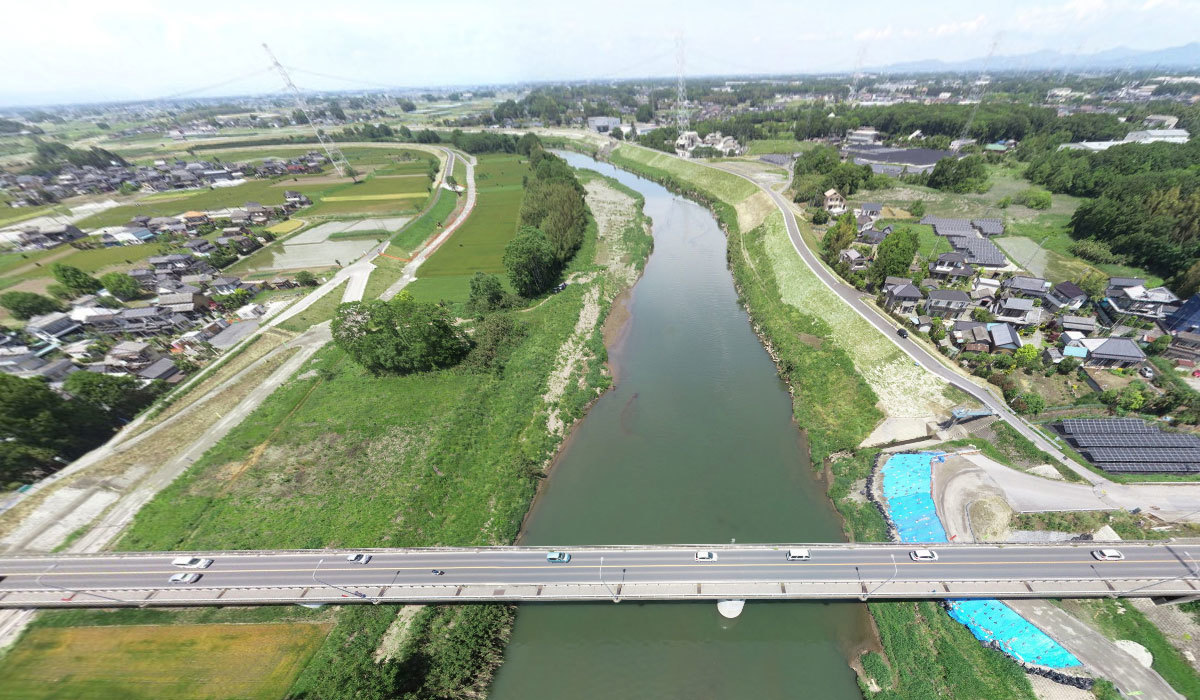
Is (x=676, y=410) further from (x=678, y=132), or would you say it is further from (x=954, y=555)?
(x=678, y=132)

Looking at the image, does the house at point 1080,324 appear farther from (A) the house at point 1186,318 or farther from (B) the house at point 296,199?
(B) the house at point 296,199

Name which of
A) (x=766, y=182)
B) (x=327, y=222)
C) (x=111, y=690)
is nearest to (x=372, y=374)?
(x=111, y=690)

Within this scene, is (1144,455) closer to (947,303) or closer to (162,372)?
(947,303)

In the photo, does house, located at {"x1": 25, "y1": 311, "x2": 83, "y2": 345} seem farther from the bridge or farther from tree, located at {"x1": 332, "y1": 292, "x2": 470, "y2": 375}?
tree, located at {"x1": 332, "y1": 292, "x2": 470, "y2": 375}

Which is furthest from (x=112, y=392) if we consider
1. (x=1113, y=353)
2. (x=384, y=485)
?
(x=1113, y=353)

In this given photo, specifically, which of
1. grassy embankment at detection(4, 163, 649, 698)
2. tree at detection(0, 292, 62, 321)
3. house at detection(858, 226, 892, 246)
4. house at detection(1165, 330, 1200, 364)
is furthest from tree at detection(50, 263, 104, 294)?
house at detection(1165, 330, 1200, 364)

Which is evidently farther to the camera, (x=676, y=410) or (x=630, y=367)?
(x=630, y=367)
